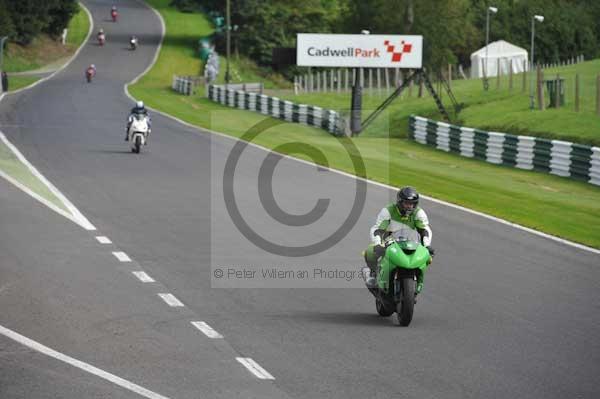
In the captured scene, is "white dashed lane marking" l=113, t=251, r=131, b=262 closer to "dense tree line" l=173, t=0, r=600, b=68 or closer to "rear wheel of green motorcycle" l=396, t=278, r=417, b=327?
"rear wheel of green motorcycle" l=396, t=278, r=417, b=327

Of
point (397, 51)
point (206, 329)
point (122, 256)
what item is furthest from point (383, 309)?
point (397, 51)

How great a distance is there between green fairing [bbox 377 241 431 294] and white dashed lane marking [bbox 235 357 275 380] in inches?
92.4

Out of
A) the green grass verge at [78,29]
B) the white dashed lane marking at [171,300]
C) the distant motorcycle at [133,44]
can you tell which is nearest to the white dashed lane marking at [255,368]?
the white dashed lane marking at [171,300]

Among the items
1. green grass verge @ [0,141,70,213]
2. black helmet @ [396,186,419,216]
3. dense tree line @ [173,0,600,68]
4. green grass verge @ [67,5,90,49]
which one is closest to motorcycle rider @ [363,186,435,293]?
black helmet @ [396,186,419,216]

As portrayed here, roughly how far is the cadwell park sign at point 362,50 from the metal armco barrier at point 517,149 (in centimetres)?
482

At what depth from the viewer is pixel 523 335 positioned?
13.0m

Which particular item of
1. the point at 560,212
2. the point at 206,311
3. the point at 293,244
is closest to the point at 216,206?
the point at 293,244

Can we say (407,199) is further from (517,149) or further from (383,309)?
(517,149)

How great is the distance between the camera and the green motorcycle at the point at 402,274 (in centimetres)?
1307

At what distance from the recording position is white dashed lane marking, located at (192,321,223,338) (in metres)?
12.6

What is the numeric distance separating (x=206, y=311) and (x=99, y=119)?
130 ft

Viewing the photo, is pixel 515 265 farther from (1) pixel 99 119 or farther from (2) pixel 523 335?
(1) pixel 99 119

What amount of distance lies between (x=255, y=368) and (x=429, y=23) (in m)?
97.2

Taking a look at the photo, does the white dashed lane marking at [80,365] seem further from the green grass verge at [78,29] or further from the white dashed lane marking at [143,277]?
the green grass verge at [78,29]
